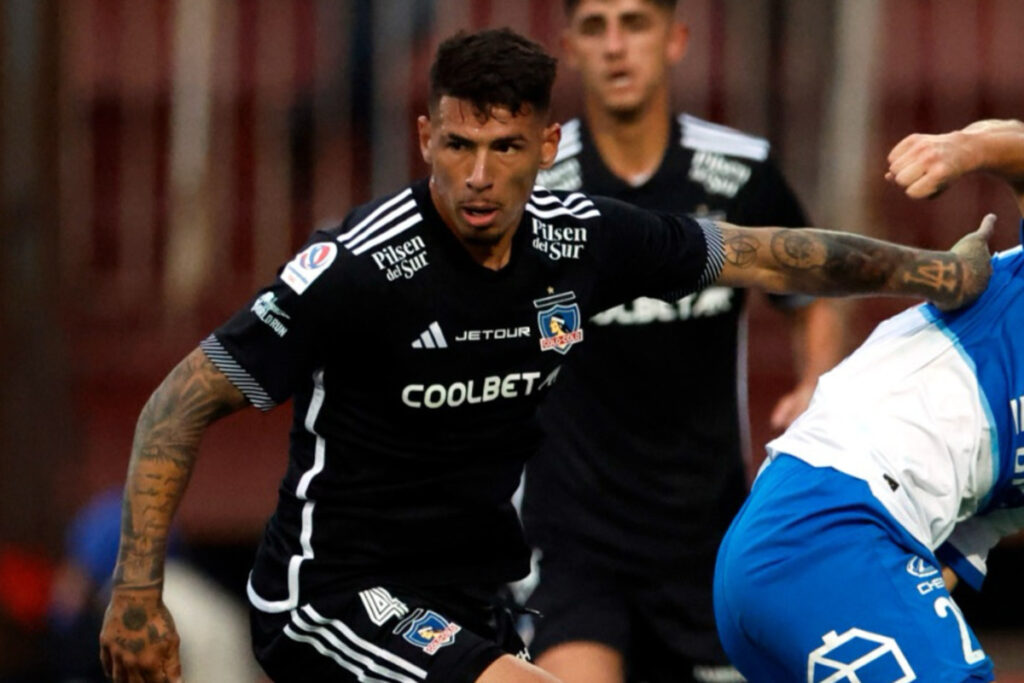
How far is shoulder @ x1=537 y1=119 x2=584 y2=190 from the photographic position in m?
6.09

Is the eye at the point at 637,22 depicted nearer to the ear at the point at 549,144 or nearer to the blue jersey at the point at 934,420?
the ear at the point at 549,144

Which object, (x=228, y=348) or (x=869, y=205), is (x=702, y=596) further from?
(x=869, y=205)

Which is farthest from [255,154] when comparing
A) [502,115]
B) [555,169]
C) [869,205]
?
[502,115]

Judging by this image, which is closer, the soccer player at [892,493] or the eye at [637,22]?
the soccer player at [892,493]

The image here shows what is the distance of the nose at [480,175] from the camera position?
4355mm

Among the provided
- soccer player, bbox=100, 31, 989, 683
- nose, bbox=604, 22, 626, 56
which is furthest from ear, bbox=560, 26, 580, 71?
soccer player, bbox=100, 31, 989, 683

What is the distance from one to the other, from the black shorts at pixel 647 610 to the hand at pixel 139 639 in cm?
175

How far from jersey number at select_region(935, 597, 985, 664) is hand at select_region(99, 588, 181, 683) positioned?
1.66m

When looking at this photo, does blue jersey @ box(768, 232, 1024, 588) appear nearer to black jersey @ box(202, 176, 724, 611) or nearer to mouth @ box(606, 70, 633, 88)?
black jersey @ box(202, 176, 724, 611)

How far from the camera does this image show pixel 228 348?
428 centimetres

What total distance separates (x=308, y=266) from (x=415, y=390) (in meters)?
0.37

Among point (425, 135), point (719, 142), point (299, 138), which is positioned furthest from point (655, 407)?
point (299, 138)

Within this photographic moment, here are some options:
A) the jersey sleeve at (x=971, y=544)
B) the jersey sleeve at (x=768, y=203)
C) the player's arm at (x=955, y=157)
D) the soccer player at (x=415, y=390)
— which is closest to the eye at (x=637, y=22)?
the jersey sleeve at (x=768, y=203)

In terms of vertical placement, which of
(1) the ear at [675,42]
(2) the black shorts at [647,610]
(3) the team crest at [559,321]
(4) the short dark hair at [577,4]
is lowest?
(2) the black shorts at [647,610]
